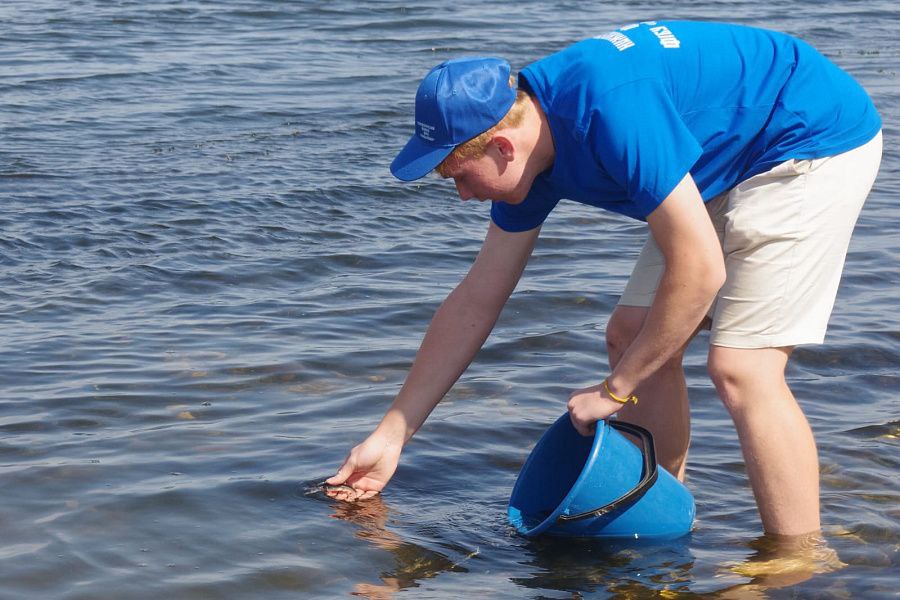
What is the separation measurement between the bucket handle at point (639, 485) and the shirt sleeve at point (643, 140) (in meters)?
0.85

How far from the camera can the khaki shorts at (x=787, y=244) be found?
133 inches

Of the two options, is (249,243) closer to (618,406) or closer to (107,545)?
(107,545)

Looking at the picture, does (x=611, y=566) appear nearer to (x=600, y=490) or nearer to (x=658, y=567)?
(x=658, y=567)

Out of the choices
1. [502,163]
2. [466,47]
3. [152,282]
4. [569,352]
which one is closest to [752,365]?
[502,163]

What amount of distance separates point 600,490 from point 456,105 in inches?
44.8

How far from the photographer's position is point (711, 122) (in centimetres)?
325

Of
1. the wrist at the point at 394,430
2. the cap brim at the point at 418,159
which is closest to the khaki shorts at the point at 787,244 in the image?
the cap brim at the point at 418,159

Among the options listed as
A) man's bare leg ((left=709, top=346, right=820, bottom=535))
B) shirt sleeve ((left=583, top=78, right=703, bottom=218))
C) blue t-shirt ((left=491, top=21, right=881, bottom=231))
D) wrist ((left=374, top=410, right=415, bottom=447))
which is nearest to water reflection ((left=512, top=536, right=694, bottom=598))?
man's bare leg ((left=709, top=346, right=820, bottom=535))

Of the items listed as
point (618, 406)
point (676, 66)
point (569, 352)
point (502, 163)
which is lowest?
point (569, 352)

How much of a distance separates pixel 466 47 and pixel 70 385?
9145 millimetres

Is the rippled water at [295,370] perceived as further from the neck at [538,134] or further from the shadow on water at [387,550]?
the neck at [538,134]

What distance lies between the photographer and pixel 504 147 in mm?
3146

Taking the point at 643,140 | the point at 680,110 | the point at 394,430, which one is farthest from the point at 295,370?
the point at 643,140

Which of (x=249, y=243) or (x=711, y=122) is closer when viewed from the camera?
(x=711, y=122)
